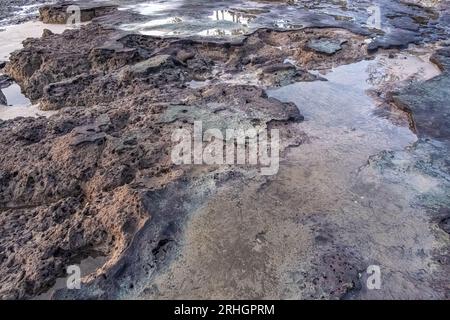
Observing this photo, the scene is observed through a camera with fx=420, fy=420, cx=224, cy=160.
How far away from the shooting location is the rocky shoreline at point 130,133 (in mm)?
3391

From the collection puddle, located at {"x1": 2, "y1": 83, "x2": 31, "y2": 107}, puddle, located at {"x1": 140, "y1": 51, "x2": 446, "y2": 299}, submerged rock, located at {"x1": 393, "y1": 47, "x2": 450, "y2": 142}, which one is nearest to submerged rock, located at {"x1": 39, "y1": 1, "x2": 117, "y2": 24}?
puddle, located at {"x1": 2, "y1": 83, "x2": 31, "y2": 107}

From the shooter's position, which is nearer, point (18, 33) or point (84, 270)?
point (84, 270)

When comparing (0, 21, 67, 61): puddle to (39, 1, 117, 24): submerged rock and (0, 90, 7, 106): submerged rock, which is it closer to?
(39, 1, 117, 24): submerged rock

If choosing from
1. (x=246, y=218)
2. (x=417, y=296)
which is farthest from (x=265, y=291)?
(x=417, y=296)

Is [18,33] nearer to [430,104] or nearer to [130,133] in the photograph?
[130,133]

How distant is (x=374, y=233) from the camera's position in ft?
11.7

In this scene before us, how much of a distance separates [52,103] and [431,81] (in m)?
5.71

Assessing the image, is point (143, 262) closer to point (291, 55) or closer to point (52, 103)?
point (52, 103)

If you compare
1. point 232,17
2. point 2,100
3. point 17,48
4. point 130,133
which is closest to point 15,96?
point 2,100

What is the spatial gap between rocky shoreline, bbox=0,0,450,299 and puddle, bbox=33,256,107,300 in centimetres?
6

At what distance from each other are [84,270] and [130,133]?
2.08 m

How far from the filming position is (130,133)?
5027 millimetres

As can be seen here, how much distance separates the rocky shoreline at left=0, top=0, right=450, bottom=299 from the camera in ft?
11.1

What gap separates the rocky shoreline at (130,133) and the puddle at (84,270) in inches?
2.3
